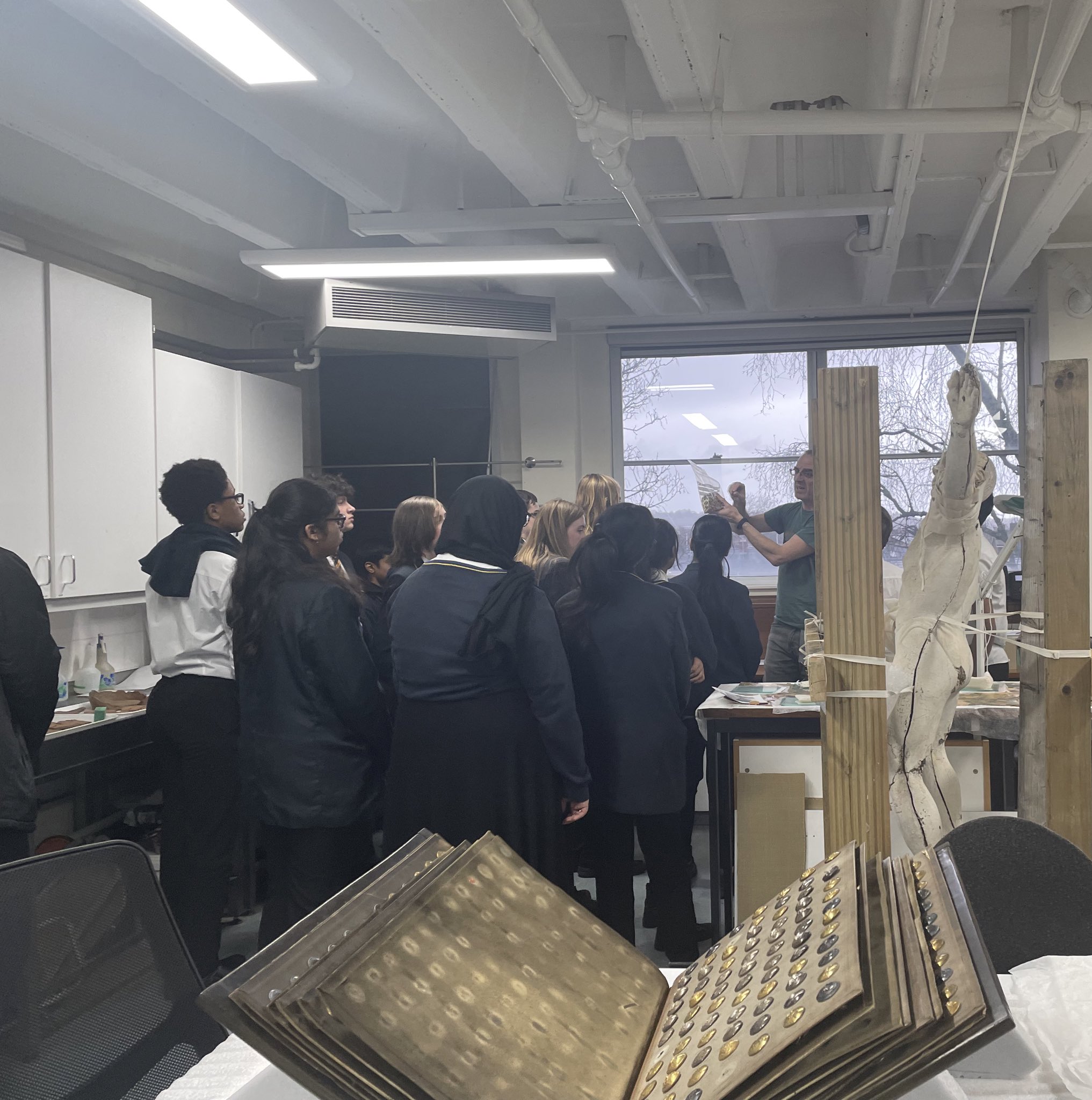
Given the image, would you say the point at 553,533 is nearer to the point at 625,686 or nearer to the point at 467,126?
the point at 625,686

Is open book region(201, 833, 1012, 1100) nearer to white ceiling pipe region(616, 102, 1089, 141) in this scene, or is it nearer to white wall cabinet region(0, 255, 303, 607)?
white ceiling pipe region(616, 102, 1089, 141)

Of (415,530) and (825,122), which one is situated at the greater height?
(825,122)

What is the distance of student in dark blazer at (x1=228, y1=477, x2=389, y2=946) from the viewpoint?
8.65ft

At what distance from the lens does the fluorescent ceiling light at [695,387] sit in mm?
6434

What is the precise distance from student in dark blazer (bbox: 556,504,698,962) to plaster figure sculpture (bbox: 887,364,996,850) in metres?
1.30

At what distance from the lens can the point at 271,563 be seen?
2.67 meters

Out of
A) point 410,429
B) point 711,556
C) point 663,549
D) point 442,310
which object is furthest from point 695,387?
point 663,549

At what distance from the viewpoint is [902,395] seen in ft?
20.5

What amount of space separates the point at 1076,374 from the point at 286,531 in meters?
1.87

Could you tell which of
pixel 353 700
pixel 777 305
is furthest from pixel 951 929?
pixel 777 305

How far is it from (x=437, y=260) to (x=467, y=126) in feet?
3.23

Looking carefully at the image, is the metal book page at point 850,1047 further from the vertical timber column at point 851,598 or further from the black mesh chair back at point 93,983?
the vertical timber column at point 851,598

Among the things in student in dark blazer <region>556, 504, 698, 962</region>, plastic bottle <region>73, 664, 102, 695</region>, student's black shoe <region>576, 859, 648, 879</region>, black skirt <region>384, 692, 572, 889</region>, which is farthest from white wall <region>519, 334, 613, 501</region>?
black skirt <region>384, 692, 572, 889</region>

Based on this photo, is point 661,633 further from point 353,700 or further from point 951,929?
point 951,929
